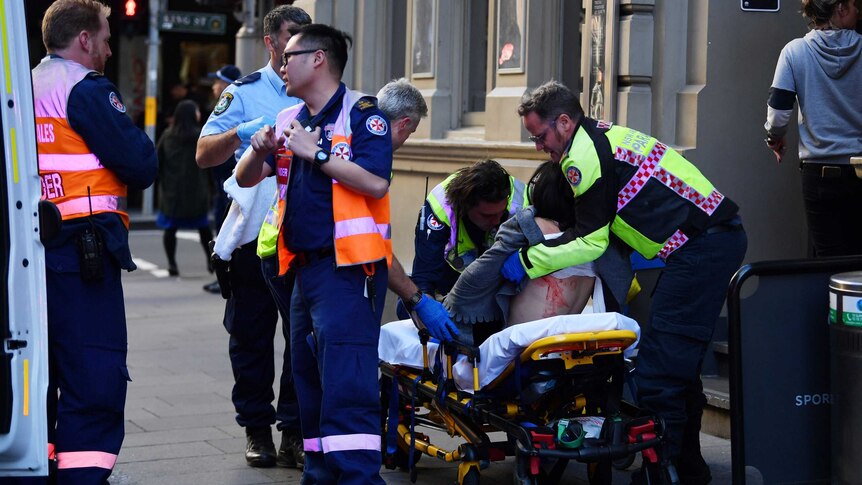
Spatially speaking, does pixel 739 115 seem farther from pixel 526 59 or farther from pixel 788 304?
pixel 788 304

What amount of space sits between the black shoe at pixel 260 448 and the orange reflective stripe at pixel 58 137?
1924 millimetres

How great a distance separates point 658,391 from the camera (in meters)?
5.60

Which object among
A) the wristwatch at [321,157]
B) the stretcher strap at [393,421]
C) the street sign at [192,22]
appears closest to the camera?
the wristwatch at [321,157]

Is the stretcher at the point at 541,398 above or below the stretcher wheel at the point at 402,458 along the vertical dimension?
above

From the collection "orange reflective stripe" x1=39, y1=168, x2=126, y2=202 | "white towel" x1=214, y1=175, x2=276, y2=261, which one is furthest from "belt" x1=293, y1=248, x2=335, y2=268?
"white towel" x1=214, y1=175, x2=276, y2=261

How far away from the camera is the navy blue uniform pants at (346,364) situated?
4.97m

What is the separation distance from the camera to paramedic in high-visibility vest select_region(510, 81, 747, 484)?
5.38m

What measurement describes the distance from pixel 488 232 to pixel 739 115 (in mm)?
2034

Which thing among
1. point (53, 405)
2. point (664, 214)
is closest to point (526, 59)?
point (664, 214)

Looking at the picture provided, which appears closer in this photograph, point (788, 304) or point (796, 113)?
point (788, 304)

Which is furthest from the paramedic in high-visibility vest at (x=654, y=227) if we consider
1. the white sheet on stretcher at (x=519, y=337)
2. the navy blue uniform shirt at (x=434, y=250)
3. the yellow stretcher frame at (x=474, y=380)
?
the navy blue uniform shirt at (x=434, y=250)

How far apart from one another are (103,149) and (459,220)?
1.67 m

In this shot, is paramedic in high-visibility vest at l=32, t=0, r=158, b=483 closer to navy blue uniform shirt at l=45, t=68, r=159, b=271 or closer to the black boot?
navy blue uniform shirt at l=45, t=68, r=159, b=271

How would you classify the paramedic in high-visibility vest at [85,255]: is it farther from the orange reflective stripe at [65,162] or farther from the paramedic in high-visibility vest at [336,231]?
the paramedic in high-visibility vest at [336,231]
